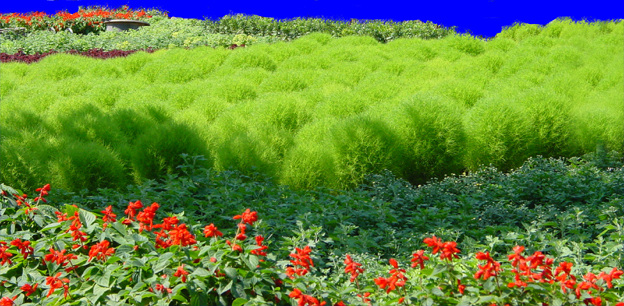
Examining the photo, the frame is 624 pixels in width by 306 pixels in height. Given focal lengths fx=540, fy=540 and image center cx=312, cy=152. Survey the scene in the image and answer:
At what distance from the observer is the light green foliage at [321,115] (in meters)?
4.89

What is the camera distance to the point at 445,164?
17.7 ft

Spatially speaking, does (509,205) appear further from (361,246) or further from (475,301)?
(475,301)

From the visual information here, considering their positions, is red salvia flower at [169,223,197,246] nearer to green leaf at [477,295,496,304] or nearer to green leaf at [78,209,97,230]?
green leaf at [78,209,97,230]

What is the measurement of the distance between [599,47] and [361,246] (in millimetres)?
9085

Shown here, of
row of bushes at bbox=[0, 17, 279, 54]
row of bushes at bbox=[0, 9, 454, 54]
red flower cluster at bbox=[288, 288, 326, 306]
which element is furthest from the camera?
row of bushes at bbox=[0, 9, 454, 54]

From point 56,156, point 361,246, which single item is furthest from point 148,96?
point 361,246

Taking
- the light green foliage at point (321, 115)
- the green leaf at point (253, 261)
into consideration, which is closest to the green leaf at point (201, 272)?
the green leaf at point (253, 261)

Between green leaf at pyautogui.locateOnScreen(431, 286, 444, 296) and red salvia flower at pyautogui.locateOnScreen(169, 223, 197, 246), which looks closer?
green leaf at pyautogui.locateOnScreen(431, 286, 444, 296)

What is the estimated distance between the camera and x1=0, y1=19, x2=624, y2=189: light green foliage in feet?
16.1

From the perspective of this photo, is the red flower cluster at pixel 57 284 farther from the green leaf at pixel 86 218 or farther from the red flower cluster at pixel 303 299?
the red flower cluster at pixel 303 299

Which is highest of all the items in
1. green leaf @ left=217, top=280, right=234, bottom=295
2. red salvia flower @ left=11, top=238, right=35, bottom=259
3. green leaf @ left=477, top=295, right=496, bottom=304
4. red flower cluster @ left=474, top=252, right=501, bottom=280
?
red flower cluster @ left=474, top=252, right=501, bottom=280

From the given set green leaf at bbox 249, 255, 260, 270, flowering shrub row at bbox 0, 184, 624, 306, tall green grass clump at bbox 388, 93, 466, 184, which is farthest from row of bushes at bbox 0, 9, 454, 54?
green leaf at bbox 249, 255, 260, 270

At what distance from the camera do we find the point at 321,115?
240 inches

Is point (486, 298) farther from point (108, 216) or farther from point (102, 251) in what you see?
point (108, 216)
